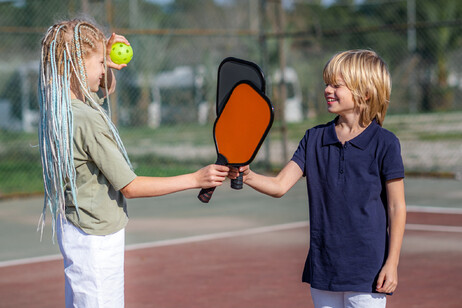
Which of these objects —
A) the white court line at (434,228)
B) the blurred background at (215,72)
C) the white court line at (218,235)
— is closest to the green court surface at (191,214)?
the white court line at (218,235)

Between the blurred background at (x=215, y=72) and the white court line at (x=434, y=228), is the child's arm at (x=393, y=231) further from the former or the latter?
the blurred background at (x=215, y=72)

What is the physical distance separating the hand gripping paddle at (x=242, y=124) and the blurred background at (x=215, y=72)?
356 inches

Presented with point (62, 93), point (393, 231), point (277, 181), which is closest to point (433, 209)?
point (277, 181)

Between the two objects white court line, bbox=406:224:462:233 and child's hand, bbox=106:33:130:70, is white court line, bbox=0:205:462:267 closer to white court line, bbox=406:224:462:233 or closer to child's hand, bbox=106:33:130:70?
white court line, bbox=406:224:462:233

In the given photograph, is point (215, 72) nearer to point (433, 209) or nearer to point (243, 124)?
point (433, 209)

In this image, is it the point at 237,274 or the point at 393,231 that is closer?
the point at 393,231

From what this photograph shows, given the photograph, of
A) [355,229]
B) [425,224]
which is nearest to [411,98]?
[425,224]

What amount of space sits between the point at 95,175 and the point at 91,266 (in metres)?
0.38

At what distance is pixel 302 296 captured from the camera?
6129 mm

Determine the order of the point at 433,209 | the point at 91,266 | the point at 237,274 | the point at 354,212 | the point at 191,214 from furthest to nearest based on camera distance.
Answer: the point at 191,214
the point at 433,209
the point at 237,274
the point at 354,212
the point at 91,266

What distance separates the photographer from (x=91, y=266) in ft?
10.9

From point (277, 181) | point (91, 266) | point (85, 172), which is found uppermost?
point (85, 172)

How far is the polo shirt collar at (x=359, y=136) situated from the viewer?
349 centimetres

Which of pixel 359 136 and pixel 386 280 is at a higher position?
pixel 359 136
